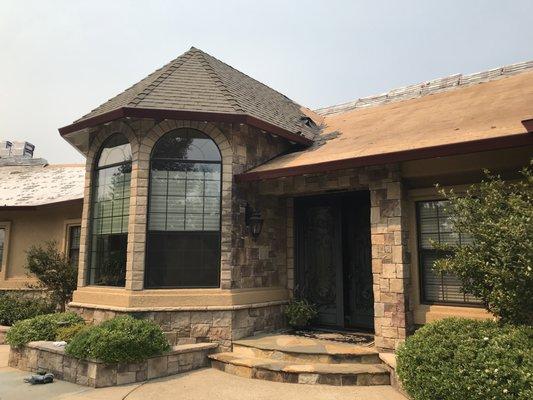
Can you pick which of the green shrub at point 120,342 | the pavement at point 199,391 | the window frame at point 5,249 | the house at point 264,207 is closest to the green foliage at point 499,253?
the house at point 264,207

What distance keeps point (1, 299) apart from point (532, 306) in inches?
458

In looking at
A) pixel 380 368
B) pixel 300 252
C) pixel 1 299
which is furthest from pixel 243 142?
pixel 1 299

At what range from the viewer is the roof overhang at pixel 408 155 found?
5.28 meters

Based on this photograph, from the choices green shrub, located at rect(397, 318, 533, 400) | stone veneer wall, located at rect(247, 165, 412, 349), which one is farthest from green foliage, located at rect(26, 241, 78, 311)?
green shrub, located at rect(397, 318, 533, 400)

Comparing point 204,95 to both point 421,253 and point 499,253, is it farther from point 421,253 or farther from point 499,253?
point 499,253

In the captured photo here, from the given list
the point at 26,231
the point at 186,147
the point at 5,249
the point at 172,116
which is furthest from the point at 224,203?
the point at 5,249

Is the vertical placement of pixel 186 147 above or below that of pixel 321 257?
above

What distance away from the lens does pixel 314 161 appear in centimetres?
730

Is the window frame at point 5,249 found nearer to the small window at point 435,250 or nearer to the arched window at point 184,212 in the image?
the arched window at point 184,212

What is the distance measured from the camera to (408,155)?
19.9 ft

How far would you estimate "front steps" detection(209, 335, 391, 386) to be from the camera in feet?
18.9

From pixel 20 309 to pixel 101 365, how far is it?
19.0 feet

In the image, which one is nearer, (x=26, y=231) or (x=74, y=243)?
(x=74, y=243)

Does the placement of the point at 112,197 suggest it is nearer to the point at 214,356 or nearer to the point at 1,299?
the point at 214,356
